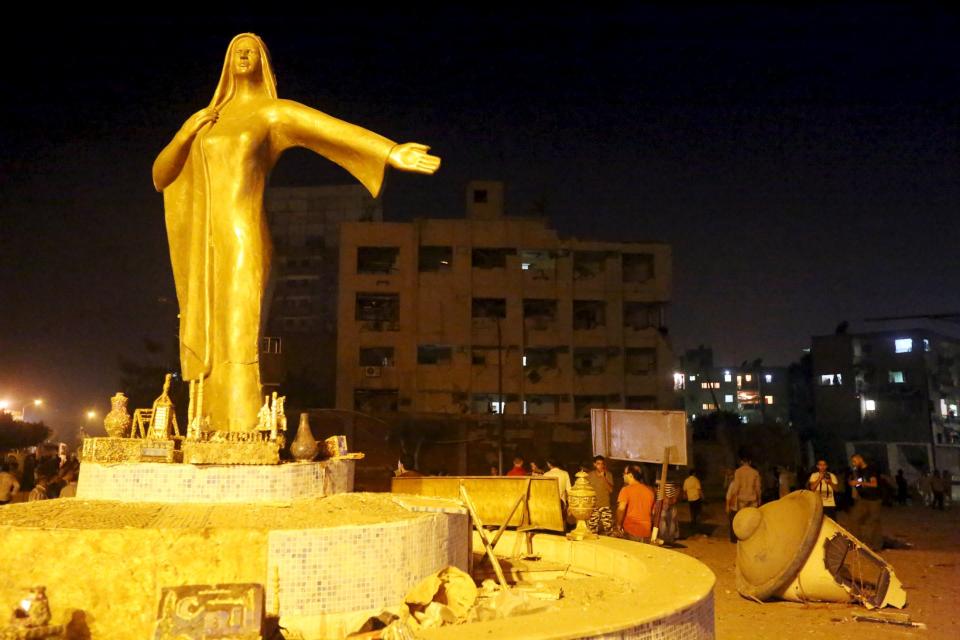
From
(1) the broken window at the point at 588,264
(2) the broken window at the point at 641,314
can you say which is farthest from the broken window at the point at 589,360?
(1) the broken window at the point at 588,264

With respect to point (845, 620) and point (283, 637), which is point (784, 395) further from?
point (283, 637)

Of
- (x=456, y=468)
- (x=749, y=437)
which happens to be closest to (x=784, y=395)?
(x=749, y=437)

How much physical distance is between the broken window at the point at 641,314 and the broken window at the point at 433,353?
340 inches

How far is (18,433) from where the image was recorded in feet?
106

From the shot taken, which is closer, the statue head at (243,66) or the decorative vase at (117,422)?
the decorative vase at (117,422)

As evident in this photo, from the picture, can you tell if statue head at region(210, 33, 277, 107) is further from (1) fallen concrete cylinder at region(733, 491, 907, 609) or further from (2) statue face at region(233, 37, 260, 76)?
(1) fallen concrete cylinder at region(733, 491, 907, 609)

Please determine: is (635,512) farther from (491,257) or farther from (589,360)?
(491,257)

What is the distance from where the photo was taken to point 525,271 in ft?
108

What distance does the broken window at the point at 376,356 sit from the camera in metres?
31.4

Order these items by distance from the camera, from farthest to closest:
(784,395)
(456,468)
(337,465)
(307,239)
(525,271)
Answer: (784,395), (307,239), (525,271), (456,468), (337,465)

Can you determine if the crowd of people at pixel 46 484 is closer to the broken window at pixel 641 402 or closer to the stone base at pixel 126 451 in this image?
the stone base at pixel 126 451

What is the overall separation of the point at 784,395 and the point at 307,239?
43.4m

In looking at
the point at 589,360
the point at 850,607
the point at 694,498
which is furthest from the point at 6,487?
the point at 589,360

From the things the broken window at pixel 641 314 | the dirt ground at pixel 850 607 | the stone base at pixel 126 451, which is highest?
the broken window at pixel 641 314
